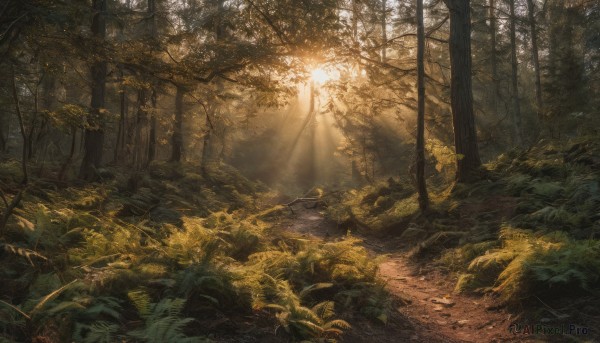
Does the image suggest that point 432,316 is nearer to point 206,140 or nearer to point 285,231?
point 285,231

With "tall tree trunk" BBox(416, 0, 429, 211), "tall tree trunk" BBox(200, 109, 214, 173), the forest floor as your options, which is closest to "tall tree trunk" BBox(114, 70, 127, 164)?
"tall tree trunk" BBox(200, 109, 214, 173)

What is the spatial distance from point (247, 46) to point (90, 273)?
16.9 feet

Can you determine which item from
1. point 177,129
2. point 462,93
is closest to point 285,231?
point 462,93

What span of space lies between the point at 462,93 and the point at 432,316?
7835 millimetres

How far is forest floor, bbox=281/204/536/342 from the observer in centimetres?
473

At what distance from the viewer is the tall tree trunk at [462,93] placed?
11398mm

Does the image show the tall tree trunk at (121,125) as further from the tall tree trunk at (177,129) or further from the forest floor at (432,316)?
the forest floor at (432,316)

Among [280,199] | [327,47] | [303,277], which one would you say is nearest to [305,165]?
[280,199]

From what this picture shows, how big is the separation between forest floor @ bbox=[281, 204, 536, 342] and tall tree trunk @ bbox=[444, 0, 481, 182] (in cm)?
464

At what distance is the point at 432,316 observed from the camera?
5.59 meters

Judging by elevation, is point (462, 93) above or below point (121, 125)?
above

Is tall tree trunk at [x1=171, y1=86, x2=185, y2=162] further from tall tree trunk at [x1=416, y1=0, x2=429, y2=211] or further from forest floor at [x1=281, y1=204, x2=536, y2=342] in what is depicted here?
forest floor at [x1=281, y1=204, x2=536, y2=342]

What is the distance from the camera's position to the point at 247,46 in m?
7.76

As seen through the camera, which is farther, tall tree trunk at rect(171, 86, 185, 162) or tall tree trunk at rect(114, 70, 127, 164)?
tall tree trunk at rect(171, 86, 185, 162)
